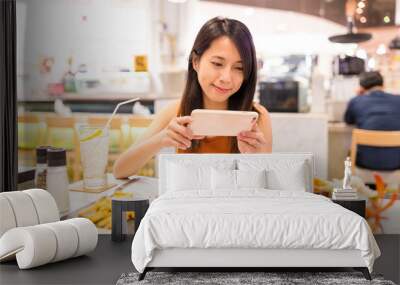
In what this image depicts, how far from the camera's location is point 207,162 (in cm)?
566

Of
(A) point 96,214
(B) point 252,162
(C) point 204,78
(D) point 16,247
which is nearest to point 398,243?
(B) point 252,162

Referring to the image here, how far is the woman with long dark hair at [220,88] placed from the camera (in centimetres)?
586

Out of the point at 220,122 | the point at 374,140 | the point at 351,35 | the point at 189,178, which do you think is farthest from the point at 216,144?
the point at 351,35

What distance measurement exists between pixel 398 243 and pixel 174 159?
7.27ft

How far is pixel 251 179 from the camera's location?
5.32 m

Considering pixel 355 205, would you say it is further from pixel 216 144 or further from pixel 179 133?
pixel 179 133

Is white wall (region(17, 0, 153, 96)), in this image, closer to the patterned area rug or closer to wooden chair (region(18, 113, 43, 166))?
wooden chair (region(18, 113, 43, 166))

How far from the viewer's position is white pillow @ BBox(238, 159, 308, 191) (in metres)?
5.41

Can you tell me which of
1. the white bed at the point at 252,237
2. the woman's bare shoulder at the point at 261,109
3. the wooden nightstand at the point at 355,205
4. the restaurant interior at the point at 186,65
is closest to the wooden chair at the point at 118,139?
the restaurant interior at the point at 186,65

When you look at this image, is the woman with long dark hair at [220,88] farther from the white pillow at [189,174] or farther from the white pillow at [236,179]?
the white pillow at [236,179]

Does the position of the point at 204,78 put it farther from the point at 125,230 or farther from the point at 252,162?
the point at 125,230

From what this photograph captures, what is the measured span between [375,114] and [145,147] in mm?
2298

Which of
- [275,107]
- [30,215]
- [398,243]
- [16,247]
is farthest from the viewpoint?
[275,107]

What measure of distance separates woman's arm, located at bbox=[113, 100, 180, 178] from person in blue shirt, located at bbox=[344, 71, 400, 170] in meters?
1.76
